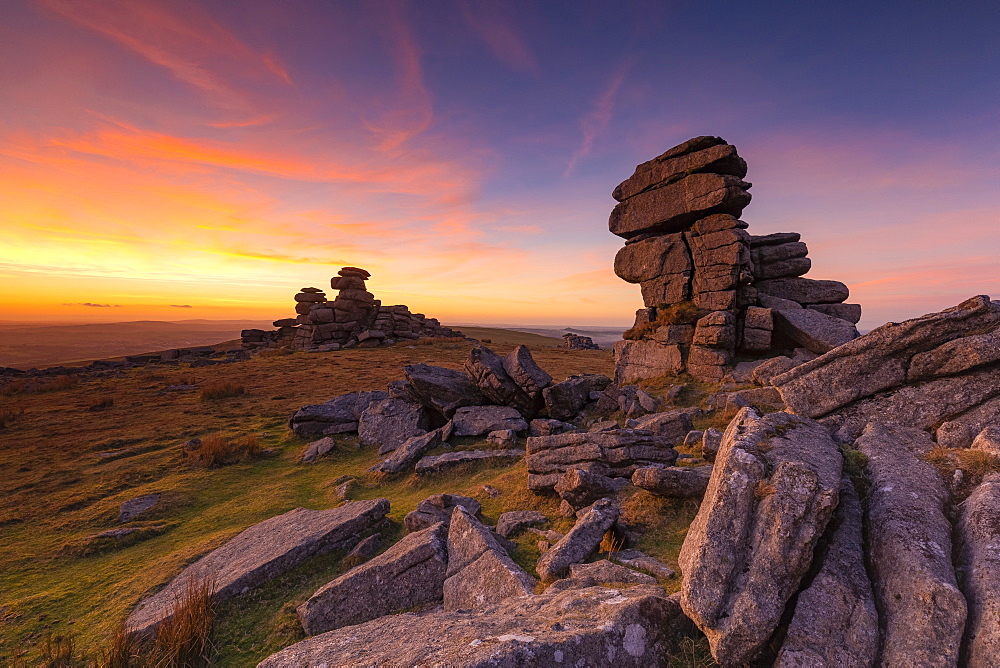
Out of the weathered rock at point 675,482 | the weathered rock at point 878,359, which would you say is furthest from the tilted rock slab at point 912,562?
the weathered rock at point 675,482

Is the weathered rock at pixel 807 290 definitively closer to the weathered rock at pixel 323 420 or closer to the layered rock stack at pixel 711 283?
the layered rock stack at pixel 711 283

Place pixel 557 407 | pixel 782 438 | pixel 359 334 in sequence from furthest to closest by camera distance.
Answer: pixel 359 334
pixel 557 407
pixel 782 438

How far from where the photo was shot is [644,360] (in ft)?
66.2

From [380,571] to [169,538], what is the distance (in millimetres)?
6702

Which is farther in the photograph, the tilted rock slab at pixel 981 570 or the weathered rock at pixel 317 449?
the weathered rock at pixel 317 449

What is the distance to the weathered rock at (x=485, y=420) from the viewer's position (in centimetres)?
1392

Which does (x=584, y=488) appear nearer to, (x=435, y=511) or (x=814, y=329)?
(x=435, y=511)

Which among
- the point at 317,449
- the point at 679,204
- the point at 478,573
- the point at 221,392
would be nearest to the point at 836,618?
the point at 478,573

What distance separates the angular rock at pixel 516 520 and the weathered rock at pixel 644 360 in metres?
12.9

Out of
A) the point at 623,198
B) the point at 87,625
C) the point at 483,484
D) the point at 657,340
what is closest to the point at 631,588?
the point at 483,484

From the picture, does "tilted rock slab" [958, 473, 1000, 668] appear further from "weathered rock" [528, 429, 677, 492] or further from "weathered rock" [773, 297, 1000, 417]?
"weathered rock" [528, 429, 677, 492]

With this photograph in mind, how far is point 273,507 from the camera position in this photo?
1036cm

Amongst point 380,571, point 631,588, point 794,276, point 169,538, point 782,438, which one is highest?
point 794,276

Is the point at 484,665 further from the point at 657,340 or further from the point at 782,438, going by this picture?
the point at 657,340
